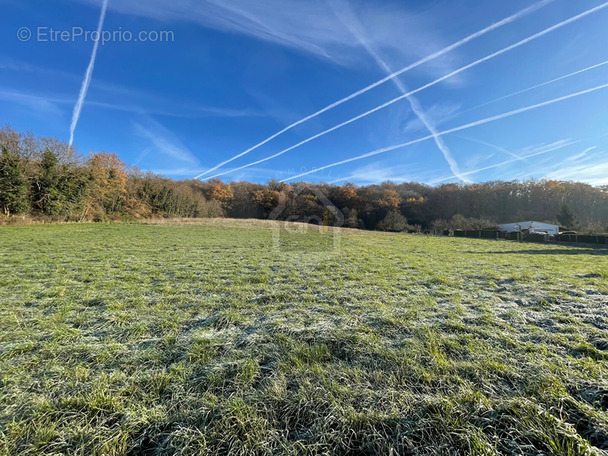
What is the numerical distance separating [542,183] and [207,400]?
83.6m

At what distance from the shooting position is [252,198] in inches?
2344

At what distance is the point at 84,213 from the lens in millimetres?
30359

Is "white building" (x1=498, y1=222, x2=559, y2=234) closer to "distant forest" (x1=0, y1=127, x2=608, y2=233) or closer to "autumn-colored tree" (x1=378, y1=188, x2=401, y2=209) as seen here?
"distant forest" (x1=0, y1=127, x2=608, y2=233)

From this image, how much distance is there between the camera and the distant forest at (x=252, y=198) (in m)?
24.6

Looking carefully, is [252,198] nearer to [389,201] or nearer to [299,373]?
[389,201]

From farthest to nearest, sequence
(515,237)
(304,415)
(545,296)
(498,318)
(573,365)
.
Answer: (515,237)
(545,296)
(498,318)
(573,365)
(304,415)

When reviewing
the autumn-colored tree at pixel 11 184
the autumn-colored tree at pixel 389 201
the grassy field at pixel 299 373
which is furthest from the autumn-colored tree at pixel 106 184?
the autumn-colored tree at pixel 389 201

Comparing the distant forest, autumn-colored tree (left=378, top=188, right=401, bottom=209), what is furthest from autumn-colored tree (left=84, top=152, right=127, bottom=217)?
autumn-colored tree (left=378, top=188, right=401, bottom=209)

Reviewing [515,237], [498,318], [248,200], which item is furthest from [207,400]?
[248,200]

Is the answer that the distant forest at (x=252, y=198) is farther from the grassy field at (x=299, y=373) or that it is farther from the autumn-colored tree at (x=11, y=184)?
the grassy field at (x=299, y=373)

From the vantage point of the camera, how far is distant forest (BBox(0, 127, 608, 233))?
80.7 ft

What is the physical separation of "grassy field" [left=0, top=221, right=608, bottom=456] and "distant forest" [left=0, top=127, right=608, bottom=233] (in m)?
30.4

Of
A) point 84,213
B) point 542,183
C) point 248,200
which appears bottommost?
point 84,213

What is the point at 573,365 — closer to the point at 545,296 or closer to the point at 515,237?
the point at 545,296
